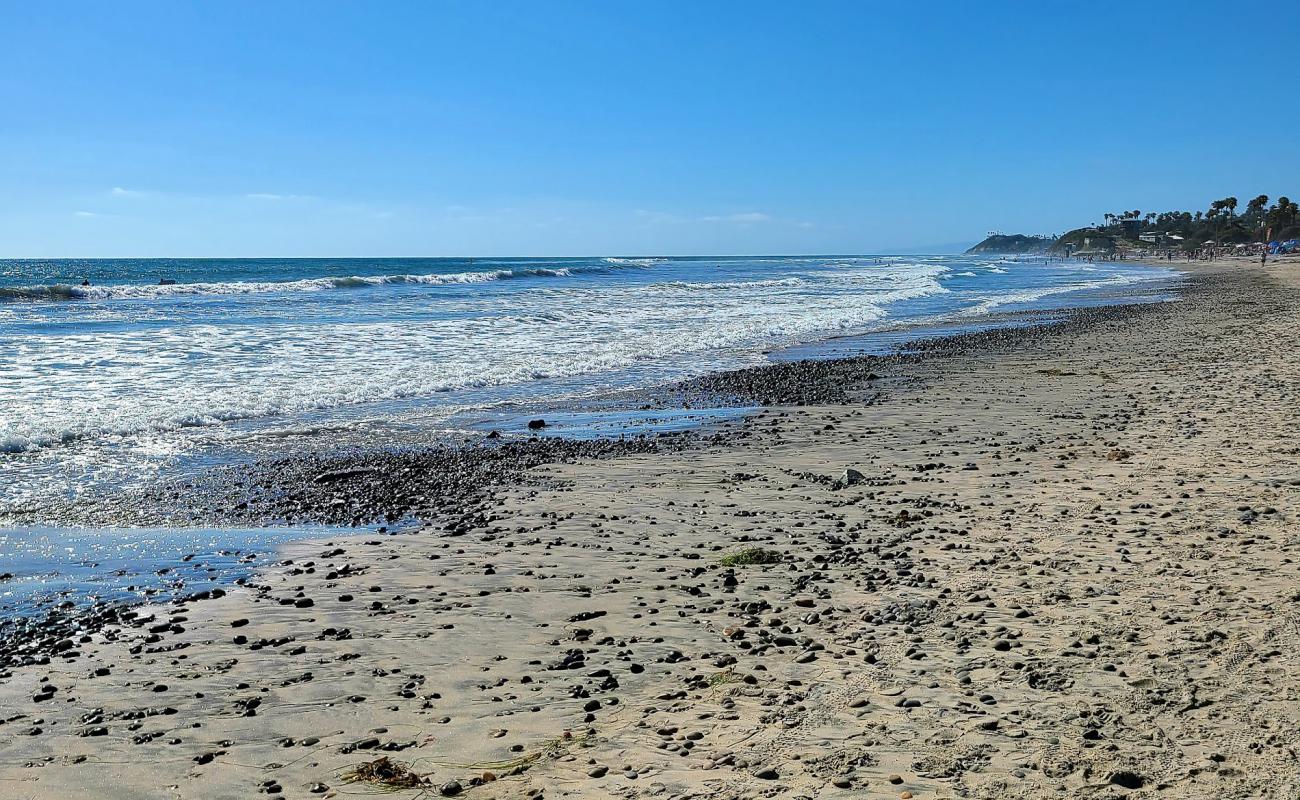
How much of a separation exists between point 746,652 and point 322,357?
17669 millimetres

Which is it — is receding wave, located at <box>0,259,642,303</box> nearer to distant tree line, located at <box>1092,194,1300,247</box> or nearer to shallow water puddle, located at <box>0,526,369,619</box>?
shallow water puddle, located at <box>0,526,369,619</box>

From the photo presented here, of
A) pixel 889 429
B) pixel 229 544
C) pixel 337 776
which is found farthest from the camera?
pixel 889 429

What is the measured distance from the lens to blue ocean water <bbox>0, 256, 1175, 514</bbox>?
40.3 ft

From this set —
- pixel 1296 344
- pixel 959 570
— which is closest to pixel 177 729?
pixel 959 570

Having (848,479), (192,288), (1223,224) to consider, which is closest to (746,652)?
(848,479)

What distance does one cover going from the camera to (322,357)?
68.4 feet

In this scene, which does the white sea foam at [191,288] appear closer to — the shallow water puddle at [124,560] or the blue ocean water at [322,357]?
the blue ocean water at [322,357]

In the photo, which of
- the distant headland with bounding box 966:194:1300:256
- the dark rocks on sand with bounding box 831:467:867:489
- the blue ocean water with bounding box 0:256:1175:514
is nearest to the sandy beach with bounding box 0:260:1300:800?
the dark rocks on sand with bounding box 831:467:867:489

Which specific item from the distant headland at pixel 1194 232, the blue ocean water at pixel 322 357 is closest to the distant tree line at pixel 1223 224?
the distant headland at pixel 1194 232

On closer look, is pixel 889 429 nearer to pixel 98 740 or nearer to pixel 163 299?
pixel 98 740

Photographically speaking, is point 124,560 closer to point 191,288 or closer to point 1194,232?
point 191,288

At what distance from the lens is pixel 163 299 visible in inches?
1900

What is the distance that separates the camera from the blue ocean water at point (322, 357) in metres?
12.3

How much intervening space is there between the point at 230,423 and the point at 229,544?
6.11 m
